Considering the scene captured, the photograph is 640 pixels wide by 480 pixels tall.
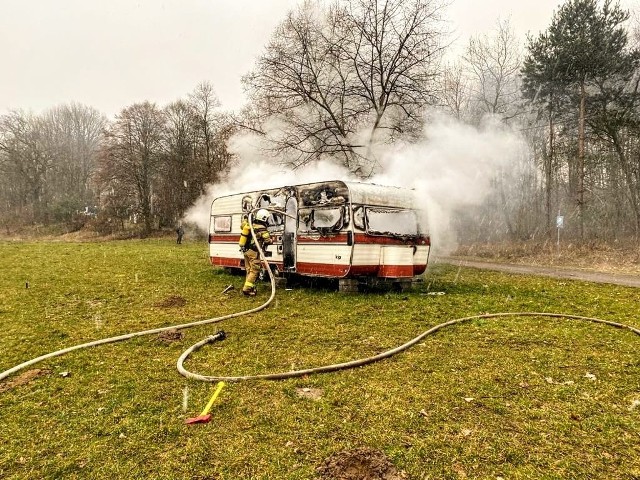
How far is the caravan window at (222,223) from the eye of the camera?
14.1 metres

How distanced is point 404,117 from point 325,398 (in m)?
16.7

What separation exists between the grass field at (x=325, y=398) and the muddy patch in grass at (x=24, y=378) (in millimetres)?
32

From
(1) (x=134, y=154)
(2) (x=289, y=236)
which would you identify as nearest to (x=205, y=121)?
(1) (x=134, y=154)

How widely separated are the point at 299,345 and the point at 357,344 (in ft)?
2.89

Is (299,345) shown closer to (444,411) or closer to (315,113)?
(444,411)

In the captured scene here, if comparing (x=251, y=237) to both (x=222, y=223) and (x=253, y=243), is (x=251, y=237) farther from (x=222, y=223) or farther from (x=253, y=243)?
(x=222, y=223)

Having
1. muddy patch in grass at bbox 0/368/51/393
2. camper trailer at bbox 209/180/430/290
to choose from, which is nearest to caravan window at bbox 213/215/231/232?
camper trailer at bbox 209/180/430/290

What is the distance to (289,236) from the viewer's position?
1202cm

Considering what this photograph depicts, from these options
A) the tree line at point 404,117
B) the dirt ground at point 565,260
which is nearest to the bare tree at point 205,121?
the tree line at point 404,117

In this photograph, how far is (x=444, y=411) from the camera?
4000mm

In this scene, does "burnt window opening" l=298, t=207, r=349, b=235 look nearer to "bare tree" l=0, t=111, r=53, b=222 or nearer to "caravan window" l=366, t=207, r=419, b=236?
"caravan window" l=366, t=207, r=419, b=236

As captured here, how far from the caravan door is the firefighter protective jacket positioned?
98 centimetres

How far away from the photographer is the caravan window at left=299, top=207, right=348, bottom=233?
10.4 m

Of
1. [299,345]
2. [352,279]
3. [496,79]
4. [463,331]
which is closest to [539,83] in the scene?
[496,79]
